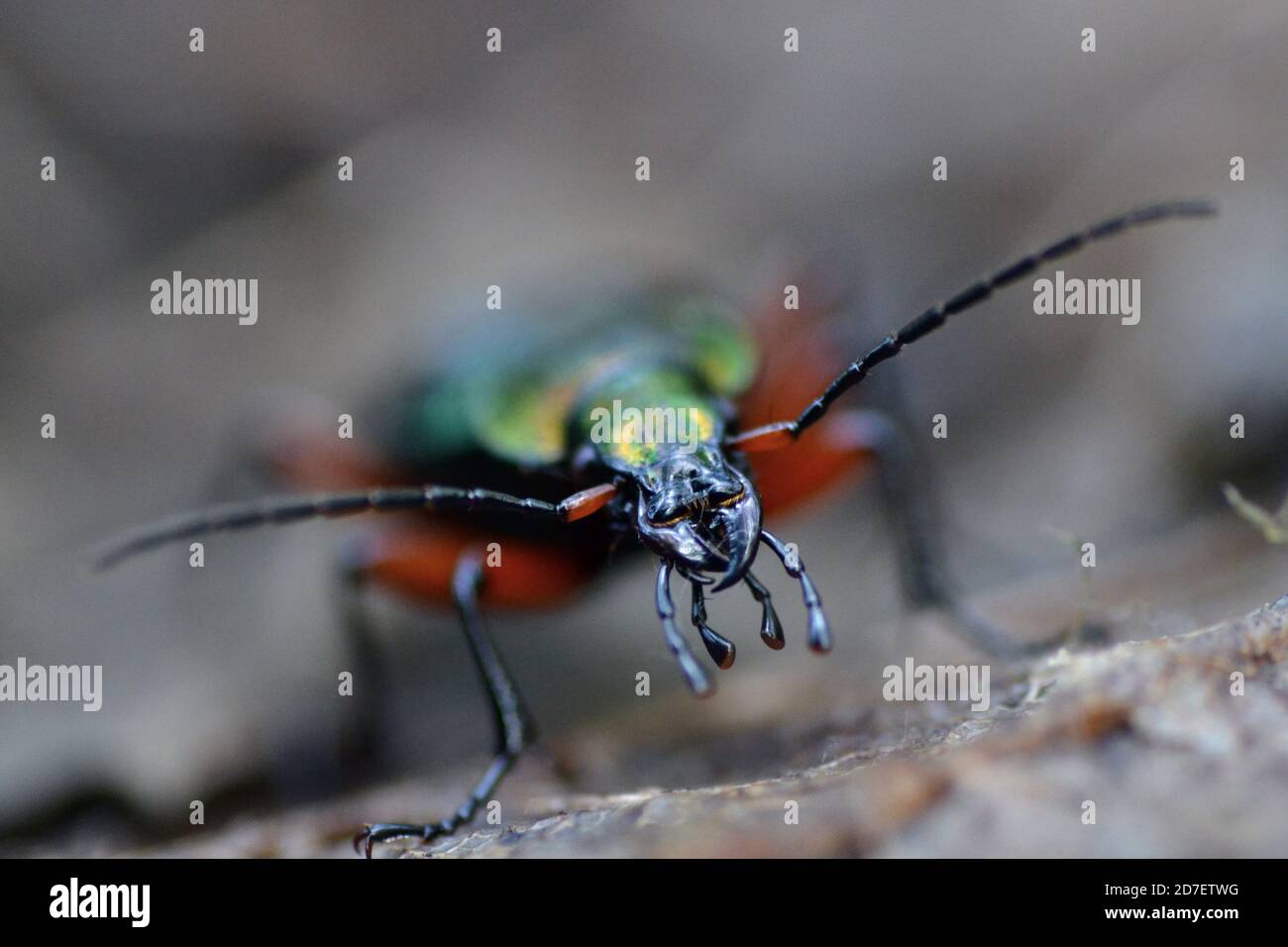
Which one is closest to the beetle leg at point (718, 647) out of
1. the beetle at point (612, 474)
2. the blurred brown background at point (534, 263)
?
the beetle at point (612, 474)

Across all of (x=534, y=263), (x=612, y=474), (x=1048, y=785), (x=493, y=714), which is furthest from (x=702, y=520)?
(x=534, y=263)

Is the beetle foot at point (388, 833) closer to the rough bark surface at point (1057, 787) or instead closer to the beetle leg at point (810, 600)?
the rough bark surface at point (1057, 787)

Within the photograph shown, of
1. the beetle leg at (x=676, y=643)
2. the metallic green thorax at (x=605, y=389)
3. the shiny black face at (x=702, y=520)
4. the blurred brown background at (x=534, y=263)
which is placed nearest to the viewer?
the beetle leg at (x=676, y=643)

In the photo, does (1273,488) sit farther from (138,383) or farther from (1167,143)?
(138,383)

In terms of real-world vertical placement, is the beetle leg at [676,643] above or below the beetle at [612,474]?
below

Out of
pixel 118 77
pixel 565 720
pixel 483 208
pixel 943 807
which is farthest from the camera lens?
pixel 483 208

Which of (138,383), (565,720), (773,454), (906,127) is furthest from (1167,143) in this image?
(138,383)
